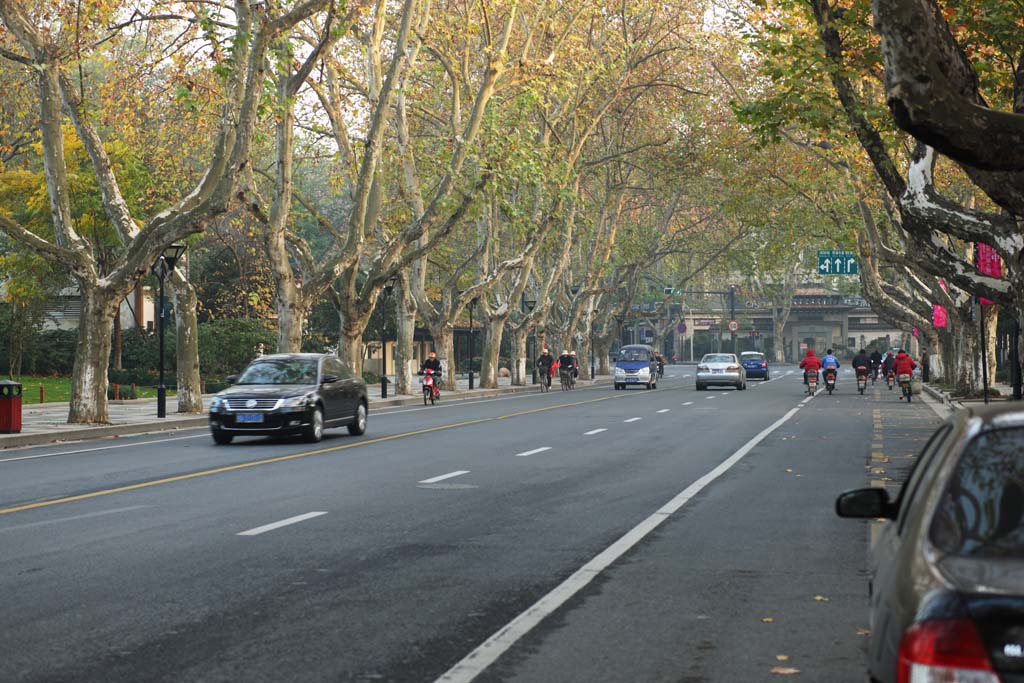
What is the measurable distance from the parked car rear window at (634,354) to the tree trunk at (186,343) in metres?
28.7

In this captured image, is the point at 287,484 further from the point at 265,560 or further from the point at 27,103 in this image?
the point at 27,103

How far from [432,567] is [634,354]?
4983 centimetres

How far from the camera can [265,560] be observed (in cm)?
996

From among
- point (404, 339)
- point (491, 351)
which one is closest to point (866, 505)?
point (404, 339)

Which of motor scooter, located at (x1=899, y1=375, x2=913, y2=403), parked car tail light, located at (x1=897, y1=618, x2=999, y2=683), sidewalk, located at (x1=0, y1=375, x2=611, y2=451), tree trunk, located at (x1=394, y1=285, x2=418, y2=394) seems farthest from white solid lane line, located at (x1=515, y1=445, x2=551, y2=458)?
tree trunk, located at (x1=394, y1=285, x2=418, y2=394)

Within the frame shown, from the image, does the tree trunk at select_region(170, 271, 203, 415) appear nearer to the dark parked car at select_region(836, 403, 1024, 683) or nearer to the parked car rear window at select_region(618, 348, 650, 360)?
the parked car rear window at select_region(618, 348, 650, 360)

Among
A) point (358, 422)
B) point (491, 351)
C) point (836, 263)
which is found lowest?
point (358, 422)

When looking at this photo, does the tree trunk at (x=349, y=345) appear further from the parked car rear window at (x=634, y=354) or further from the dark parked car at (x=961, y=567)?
the dark parked car at (x=961, y=567)

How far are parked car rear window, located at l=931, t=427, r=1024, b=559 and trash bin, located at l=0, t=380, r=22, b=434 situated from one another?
23123 mm

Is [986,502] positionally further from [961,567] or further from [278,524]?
[278,524]

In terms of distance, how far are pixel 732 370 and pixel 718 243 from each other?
26.2m

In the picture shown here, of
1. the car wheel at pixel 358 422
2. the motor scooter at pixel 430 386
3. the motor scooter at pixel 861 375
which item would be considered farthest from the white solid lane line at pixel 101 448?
the motor scooter at pixel 861 375

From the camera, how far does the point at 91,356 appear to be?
27953 mm

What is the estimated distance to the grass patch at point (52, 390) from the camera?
41.4 metres
